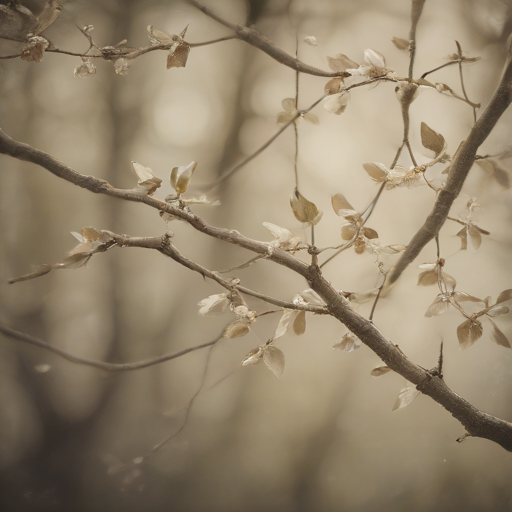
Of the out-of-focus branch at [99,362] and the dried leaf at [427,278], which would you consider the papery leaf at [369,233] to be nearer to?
the dried leaf at [427,278]

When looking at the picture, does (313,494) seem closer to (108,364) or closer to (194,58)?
(108,364)

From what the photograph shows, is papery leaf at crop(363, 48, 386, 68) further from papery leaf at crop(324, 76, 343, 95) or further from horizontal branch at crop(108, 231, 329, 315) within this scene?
horizontal branch at crop(108, 231, 329, 315)

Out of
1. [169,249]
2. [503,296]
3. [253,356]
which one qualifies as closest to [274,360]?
[253,356]

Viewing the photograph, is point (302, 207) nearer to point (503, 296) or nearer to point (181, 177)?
point (181, 177)

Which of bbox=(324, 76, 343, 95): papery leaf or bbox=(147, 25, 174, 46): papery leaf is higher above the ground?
bbox=(147, 25, 174, 46): papery leaf

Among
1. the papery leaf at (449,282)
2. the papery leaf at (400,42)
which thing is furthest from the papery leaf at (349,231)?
the papery leaf at (400,42)

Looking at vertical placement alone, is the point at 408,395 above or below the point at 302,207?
below

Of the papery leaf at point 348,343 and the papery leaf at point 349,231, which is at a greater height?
the papery leaf at point 349,231

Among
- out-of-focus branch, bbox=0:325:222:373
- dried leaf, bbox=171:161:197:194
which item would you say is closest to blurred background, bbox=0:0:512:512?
out-of-focus branch, bbox=0:325:222:373
